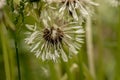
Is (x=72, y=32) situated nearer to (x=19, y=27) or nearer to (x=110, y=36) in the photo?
(x=19, y=27)

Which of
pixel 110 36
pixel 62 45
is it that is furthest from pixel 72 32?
pixel 110 36

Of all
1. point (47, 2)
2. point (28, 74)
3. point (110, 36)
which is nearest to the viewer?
point (47, 2)

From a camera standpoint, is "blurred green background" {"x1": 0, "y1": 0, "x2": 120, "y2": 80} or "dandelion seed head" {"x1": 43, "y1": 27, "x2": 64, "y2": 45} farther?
"blurred green background" {"x1": 0, "y1": 0, "x2": 120, "y2": 80}

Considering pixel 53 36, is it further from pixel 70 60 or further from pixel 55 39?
pixel 70 60

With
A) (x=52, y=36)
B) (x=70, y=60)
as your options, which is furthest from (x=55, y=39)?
(x=70, y=60)

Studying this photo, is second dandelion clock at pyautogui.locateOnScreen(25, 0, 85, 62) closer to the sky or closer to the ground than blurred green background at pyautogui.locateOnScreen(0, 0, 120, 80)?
closer to the sky
